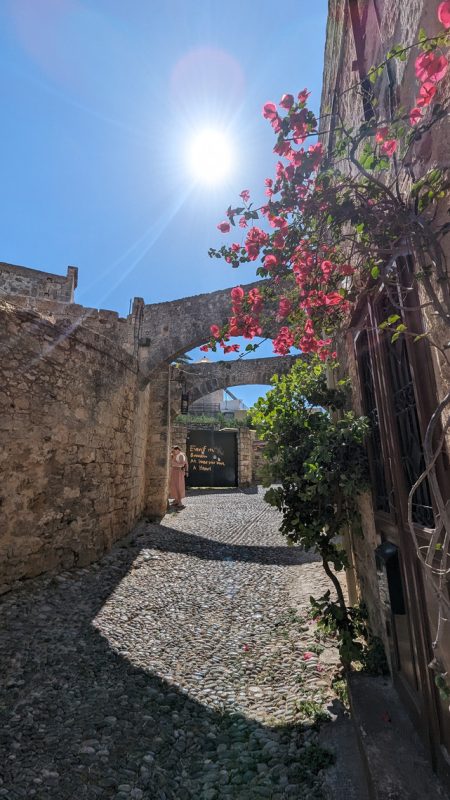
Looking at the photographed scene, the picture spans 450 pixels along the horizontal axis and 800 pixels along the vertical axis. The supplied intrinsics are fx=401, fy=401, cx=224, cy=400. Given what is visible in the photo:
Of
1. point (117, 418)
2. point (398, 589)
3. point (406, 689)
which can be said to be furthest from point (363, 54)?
point (117, 418)

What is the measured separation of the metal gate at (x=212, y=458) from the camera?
16.6 meters

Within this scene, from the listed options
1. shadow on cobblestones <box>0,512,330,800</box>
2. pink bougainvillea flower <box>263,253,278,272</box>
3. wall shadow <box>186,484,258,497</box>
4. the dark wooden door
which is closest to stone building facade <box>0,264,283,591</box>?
shadow on cobblestones <box>0,512,330,800</box>

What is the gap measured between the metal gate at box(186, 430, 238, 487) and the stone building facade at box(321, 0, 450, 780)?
13661 mm

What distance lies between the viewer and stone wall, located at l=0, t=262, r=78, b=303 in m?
9.46

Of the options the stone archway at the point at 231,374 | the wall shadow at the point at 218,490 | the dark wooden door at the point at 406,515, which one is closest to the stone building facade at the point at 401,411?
the dark wooden door at the point at 406,515

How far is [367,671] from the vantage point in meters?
2.44

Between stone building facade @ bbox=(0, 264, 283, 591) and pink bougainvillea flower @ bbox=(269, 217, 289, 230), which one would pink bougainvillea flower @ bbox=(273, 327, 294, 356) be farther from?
stone building facade @ bbox=(0, 264, 283, 591)

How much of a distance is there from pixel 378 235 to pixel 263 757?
2.53 meters

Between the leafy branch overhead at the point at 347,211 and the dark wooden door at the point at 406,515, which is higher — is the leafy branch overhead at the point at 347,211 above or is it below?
above

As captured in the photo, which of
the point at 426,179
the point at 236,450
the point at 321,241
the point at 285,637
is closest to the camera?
the point at 426,179

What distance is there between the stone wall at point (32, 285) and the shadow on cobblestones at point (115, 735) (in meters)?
7.98

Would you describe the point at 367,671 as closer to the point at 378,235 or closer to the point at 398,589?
the point at 398,589

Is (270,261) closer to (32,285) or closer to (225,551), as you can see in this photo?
(225,551)

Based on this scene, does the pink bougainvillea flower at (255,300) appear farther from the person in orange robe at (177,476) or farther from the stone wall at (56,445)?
the person in orange robe at (177,476)
